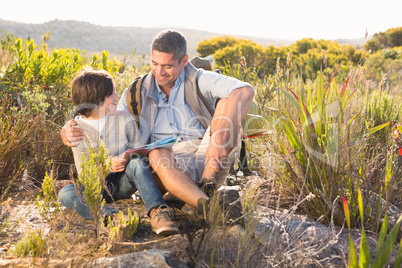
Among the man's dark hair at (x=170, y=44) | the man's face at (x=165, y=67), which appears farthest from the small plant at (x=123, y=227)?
the man's dark hair at (x=170, y=44)

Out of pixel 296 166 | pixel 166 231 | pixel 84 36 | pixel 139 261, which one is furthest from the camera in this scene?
pixel 84 36

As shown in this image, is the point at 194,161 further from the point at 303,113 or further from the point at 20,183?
the point at 20,183

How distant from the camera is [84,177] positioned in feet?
6.02

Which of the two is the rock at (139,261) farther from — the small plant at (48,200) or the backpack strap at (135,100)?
the backpack strap at (135,100)

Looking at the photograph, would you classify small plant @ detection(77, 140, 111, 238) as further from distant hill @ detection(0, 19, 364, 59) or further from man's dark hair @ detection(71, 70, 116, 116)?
distant hill @ detection(0, 19, 364, 59)

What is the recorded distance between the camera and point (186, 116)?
3092 millimetres

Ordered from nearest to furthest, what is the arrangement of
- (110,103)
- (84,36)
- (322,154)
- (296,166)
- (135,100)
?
(322,154), (296,166), (110,103), (135,100), (84,36)

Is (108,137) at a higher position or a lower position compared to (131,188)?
higher

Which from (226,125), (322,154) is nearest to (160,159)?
(226,125)

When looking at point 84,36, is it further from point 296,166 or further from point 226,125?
point 296,166

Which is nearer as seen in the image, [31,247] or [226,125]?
[31,247]

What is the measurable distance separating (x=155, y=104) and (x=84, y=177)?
52.2 inches

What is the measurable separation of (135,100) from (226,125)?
2.60 ft

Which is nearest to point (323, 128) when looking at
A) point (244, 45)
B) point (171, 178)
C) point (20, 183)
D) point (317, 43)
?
point (171, 178)
